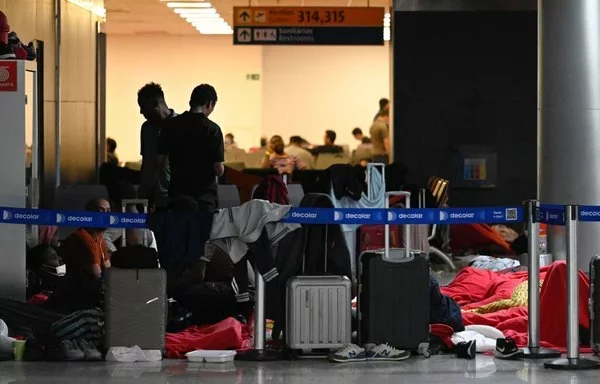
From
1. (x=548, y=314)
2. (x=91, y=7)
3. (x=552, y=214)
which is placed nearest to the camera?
(x=552, y=214)

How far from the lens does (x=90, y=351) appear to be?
8.95m

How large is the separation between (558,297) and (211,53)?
20.0 meters

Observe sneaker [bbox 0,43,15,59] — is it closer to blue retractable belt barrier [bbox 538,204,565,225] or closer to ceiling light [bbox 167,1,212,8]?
blue retractable belt barrier [bbox 538,204,565,225]

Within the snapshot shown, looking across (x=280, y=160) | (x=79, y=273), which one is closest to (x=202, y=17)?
(x=280, y=160)

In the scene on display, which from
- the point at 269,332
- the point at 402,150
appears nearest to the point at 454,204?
the point at 402,150

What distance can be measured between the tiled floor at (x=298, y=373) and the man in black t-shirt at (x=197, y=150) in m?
2.39

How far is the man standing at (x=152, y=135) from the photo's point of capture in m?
11.4

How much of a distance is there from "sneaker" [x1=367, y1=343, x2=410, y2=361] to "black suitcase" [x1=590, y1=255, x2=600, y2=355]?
4.31ft

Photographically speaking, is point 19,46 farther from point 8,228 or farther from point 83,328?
point 83,328

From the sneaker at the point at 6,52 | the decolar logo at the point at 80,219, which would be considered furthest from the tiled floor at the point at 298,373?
the sneaker at the point at 6,52

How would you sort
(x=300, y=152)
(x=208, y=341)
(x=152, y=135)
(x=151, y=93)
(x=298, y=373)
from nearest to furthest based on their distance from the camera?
(x=298, y=373), (x=208, y=341), (x=151, y=93), (x=152, y=135), (x=300, y=152)

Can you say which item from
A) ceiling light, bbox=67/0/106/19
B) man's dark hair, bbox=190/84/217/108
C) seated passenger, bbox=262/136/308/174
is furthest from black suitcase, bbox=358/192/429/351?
seated passenger, bbox=262/136/308/174

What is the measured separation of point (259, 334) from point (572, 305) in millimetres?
1989

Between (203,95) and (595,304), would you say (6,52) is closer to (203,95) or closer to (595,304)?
(203,95)
